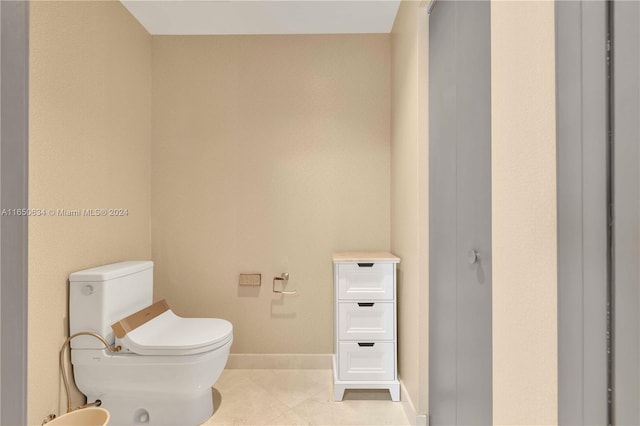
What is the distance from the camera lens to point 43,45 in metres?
1.47

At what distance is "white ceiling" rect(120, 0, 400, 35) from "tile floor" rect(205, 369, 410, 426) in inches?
96.3

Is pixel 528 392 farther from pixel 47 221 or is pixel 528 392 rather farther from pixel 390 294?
pixel 47 221

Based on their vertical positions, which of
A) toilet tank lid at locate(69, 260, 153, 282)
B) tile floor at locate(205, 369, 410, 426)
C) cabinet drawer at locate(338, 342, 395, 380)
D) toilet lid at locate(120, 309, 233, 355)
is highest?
toilet tank lid at locate(69, 260, 153, 282)

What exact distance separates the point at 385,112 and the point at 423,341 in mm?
1593

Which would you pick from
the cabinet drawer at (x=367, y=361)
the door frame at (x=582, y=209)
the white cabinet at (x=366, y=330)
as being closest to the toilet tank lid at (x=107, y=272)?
the white cabinet at (x=366, y=330)

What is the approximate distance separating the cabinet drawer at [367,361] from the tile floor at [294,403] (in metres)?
0.16

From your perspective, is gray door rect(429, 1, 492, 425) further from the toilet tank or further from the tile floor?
the toilet tank

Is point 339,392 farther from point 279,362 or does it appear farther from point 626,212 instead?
point 626,212

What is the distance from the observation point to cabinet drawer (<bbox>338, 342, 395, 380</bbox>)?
1.91 meters

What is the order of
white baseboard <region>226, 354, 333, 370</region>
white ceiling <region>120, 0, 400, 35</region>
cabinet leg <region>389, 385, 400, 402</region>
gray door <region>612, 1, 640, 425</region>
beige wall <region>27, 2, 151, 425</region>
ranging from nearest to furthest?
gray door <region>612, 1, 640, 425</region> → beige wall <region>27, 2, 151, 425</region> → cabinet leg <region>389, 385, 400, 402</region> → white ceiling <region>120, 0, 400, 35</region> → white baseboard <region>226, 354, 333, 370</region>

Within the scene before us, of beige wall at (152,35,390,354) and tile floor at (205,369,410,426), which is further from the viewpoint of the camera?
beige wall at (152,35,390,354)

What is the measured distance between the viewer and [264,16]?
84.6 inches

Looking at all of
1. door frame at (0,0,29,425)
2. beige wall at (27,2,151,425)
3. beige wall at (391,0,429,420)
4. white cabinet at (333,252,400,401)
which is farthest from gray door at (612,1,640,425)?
beige wall at (27,2,151,425)

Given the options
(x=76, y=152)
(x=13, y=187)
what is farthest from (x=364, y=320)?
(x=76, y=152)
